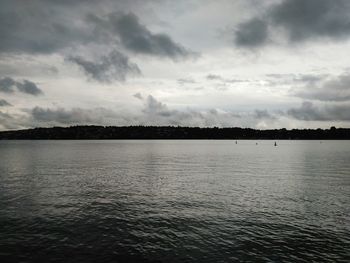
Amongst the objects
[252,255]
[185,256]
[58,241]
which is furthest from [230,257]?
[58,241]

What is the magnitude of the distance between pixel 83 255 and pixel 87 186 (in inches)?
1211

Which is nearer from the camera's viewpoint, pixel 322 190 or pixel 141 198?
pixel 141 198

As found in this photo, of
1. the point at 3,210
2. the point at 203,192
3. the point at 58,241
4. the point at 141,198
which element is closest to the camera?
the point at 58,241

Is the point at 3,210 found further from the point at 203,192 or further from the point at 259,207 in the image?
the point at 259,207

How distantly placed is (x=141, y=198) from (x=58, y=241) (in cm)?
1748

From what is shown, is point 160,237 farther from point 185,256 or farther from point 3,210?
point 3,210

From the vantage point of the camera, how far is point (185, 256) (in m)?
21.7

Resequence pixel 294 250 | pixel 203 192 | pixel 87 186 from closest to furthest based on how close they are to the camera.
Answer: pixel 294 250 → pixel 203 192 → pixel 87 186

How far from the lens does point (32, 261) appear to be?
20.9m

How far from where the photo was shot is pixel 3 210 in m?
34.0

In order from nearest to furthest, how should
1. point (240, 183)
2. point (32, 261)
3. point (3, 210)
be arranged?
point (32, 261)
point (3, 210)
point (240, 183)

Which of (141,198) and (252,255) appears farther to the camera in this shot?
(141,198)

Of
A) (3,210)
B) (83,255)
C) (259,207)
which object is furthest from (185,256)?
(3,210)

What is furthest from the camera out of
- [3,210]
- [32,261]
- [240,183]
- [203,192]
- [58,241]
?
[240,183]
